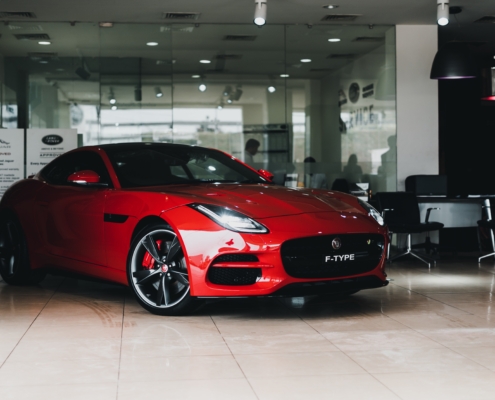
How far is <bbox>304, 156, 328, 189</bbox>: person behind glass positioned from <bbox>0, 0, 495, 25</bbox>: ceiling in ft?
6.71

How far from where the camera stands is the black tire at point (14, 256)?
20.9 ft

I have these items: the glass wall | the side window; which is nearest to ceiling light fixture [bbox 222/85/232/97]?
the glass wall

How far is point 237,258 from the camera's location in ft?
15.2

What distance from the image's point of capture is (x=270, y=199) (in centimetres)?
502

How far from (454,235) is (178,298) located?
287 inches

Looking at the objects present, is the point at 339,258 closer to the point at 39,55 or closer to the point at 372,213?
the point at 372,213

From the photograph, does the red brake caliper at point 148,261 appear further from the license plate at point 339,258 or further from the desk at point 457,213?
the desk at point 457,213

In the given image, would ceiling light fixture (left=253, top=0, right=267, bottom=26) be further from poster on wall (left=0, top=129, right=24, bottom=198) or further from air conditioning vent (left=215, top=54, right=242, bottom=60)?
poster on wall (left=0, top=129, right=24, bottom=198)

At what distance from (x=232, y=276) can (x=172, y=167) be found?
1348mm

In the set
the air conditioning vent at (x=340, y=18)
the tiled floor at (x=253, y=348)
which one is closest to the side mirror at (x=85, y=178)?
the tiled floor at (x=253, y=348)

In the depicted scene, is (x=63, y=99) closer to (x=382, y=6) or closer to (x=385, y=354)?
(x=382, y=6)

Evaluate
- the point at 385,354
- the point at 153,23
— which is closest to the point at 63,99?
the point at 153,23

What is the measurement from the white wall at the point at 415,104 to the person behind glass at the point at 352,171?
0.59m

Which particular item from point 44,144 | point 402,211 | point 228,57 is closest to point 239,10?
point 228,57
